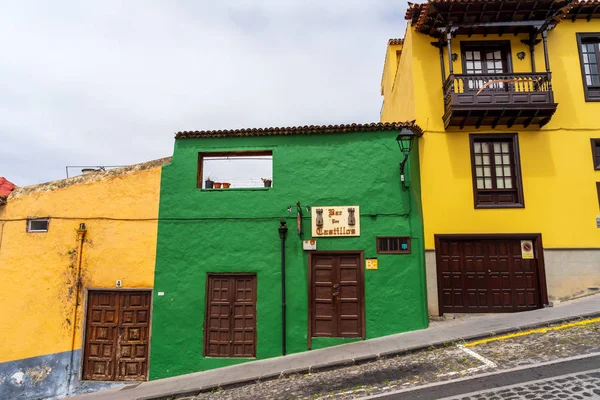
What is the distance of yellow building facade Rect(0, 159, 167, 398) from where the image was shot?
968 cm

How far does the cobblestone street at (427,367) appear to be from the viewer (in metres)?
6.48

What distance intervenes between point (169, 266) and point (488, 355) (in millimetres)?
7427

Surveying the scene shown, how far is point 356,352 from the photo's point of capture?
838 cm

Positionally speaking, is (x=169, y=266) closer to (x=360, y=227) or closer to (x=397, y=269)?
(x=360, y=227)

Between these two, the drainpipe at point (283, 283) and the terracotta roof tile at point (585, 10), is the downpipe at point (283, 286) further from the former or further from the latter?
the terracotta roof tile at point (585, 10)

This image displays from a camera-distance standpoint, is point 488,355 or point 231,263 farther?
point 231,263

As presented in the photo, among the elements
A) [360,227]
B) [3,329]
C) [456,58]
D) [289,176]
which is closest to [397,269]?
[360,227]

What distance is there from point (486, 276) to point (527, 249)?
1303 millimetres

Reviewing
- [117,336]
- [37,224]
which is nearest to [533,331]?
[117,336]

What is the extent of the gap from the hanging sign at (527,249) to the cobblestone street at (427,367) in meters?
2.36

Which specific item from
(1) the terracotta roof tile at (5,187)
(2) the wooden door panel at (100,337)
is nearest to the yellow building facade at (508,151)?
(2) the wooden door panel at (100,337)

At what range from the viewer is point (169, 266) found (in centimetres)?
993

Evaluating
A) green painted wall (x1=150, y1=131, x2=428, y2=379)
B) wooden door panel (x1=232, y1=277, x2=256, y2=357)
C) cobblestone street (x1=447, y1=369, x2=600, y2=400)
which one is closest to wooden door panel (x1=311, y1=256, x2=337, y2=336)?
green painted wall (x1=150, y1=131, x2=428, y2=379)

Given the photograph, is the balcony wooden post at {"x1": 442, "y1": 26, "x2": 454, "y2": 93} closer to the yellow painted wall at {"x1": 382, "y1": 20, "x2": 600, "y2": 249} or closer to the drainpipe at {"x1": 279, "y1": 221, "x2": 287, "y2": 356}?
the yellow painted wall at {"x1": 382, "y1": 20, "x2": 600, "y2": 249}
